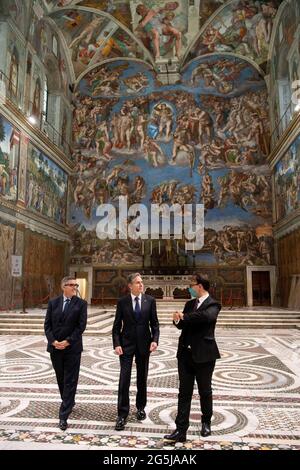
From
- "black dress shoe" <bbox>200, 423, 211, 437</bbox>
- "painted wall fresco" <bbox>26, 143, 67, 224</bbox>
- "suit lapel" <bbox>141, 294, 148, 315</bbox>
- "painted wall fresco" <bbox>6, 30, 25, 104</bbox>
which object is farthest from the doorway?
"black dress shoe" <bbox>200, 423, 211, 437</bbox>

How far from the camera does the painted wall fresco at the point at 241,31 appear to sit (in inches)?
776

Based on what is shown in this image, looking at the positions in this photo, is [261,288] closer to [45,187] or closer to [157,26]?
[45,187]

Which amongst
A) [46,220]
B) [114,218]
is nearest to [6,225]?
[46,220]

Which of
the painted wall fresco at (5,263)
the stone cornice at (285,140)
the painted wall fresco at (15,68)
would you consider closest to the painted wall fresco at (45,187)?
the painted wall fresco at (15,68)

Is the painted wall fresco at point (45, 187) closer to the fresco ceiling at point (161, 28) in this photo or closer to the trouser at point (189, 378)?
the fresco ceiling at point (161, 28)

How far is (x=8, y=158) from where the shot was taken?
15555 mm

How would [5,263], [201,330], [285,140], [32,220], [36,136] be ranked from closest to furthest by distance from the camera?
[201,330] → [5,263] → [32,220] → [36,136] → [285,140]

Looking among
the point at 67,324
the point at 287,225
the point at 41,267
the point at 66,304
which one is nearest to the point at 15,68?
the point at 41,267

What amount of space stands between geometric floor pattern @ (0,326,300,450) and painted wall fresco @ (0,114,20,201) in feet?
28.4

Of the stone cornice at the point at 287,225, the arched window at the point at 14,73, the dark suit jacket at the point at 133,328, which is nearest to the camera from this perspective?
the dark suit jacket at the point at 133,328

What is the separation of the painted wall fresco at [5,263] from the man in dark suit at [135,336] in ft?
39.1

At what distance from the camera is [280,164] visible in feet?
66.0

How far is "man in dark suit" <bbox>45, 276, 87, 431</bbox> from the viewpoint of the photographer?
3.92m

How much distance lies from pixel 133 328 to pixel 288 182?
16581 mm
